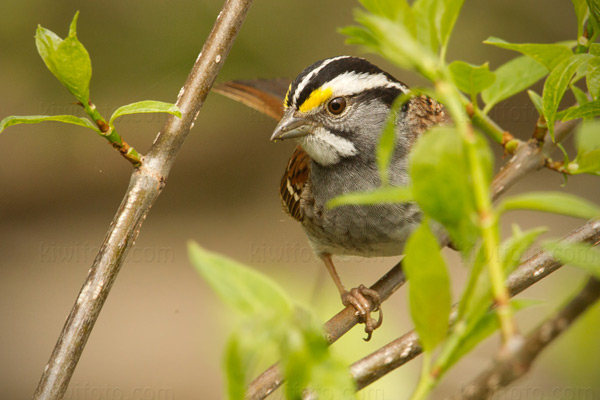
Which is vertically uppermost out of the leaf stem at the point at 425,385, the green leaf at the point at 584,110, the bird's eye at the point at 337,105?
the bird's eye at the point at 337,105

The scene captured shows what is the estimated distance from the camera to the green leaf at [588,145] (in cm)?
133

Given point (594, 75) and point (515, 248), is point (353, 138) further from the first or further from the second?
point (515, 248)

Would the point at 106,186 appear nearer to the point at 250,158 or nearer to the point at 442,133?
the point at 250,158

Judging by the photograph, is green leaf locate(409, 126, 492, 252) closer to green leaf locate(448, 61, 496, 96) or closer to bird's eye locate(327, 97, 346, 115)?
green leaf locate(448, 61, 496, 96)

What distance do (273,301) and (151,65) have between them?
5201mm

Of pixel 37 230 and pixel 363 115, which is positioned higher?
pixel 37 230

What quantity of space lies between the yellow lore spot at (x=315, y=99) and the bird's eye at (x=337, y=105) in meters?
0.05

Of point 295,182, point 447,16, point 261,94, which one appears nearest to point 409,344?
point 447,16

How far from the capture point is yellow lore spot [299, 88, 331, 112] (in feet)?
8.27

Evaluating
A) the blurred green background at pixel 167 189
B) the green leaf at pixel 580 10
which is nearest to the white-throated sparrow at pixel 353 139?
the green leaf at pixel 580 10

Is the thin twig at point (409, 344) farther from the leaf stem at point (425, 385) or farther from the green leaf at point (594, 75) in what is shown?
the leaf stem at point (425, 385)

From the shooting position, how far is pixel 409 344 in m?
1.35

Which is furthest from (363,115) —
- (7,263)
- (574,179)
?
(7,263)

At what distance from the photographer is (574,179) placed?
6.02 m
